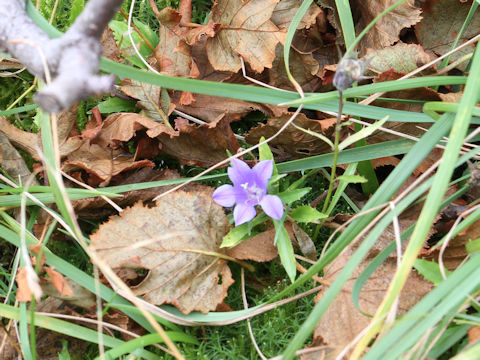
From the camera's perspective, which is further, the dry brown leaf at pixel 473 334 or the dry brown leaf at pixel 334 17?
the dry brown leaf at pixel 334 17

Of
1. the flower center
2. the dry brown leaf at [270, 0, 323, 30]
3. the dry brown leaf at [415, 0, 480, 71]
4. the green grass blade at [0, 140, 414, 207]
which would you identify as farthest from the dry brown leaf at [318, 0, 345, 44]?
the flower center

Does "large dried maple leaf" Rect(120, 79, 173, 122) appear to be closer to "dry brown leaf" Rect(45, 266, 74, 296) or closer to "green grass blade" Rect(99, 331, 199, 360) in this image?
"dry brown leaf" Rect(45, 266, 74, 296)

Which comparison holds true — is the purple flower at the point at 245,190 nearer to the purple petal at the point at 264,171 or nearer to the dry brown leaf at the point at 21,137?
the purple petal at the point at 264,171

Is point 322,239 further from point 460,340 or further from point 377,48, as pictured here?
point 377,48

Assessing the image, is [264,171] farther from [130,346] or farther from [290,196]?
[130,346]

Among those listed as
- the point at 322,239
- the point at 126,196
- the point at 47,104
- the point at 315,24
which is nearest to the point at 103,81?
the point at 47,104

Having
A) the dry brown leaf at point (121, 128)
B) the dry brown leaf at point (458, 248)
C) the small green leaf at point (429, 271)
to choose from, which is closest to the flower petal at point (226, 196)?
the dry brown leaf at point (121, 128)
